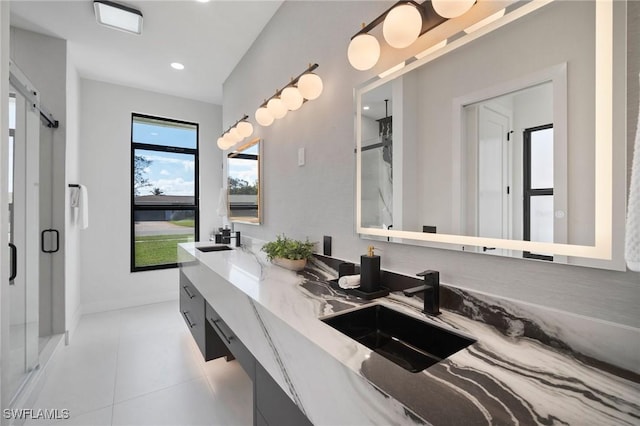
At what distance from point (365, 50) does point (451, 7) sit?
40cm

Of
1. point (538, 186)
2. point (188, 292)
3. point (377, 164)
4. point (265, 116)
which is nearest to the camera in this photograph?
point (538, 186)

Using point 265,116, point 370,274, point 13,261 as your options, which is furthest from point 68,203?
point 370,274

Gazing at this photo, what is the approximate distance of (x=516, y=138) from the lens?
0.93m

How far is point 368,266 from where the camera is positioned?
127 centimetres

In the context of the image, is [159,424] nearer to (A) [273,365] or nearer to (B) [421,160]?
(A) [273,365]

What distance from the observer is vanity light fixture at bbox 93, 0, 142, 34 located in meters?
2.22

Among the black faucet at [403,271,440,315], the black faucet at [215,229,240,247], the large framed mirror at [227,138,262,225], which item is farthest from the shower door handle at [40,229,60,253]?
the black faucet at [403,271,440,315]

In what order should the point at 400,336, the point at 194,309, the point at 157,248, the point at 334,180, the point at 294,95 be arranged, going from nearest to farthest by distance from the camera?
the point at 400,336, the point at 334,180, the point at 294,95, the point at 194,309, the point at 157,248

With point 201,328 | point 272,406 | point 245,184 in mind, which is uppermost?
point 245,184

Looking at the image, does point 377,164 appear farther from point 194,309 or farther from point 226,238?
point 226,238

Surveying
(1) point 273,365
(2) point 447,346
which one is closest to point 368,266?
(2) point 447,346

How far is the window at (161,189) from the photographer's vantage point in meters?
4.03

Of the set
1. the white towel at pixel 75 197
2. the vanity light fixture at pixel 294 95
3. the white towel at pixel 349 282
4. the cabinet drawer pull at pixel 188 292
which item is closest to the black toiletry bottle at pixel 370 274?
the white towel at pixel 349 282

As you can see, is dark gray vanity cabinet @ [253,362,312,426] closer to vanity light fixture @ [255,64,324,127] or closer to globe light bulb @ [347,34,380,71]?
globe light bulb @ [347,34,380,71]
